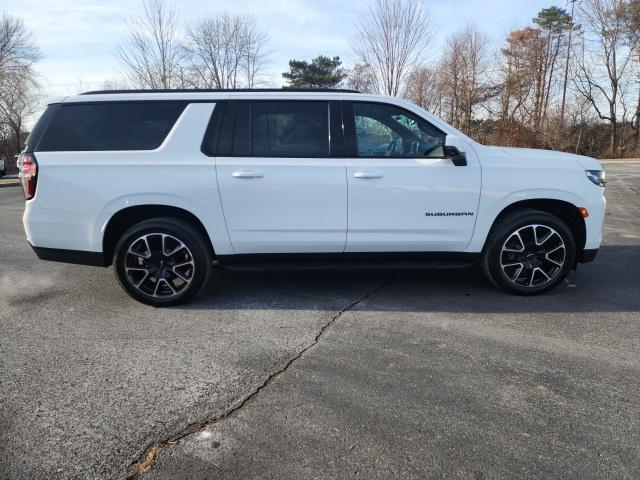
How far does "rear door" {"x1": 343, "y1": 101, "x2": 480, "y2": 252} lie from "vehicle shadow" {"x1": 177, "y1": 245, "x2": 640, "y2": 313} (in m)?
0.52

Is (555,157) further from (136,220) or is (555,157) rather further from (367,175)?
(136,220)

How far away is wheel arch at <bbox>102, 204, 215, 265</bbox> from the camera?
403 cm

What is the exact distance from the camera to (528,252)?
426cm

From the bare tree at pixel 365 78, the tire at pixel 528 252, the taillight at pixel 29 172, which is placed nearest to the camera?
the taillight at pixel 29 172

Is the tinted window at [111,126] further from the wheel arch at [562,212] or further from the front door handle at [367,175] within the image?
the wheel arch at [562,212]

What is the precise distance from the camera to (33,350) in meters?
3.30

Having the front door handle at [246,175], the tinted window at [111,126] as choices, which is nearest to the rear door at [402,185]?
the front door handle at [246,175]

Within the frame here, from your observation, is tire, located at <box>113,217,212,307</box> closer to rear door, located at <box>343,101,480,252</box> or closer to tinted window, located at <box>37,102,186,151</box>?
tinted window, located at <box>37,102,186,151</box>

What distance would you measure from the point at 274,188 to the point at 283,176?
132 mm

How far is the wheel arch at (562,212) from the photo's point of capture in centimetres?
422

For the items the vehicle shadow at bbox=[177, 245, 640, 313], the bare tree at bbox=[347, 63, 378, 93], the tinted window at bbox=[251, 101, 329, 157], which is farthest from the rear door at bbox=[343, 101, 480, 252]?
the bare tree at bbox=[347, 63, 378, 93]

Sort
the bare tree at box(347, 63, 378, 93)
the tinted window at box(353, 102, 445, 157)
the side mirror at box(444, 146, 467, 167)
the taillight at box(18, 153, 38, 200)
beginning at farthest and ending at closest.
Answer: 1. the bare tree at box(347, 63, 378, 93)
2. the tinted window at box(353, 102, 445, 157)
3. the side mirror at box(444, 146, 467, 167)
4. the taillight at box(18, 153, 38, 200)

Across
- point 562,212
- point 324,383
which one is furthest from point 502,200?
point 324,383

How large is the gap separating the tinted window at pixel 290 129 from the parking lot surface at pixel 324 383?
1.42 metres
